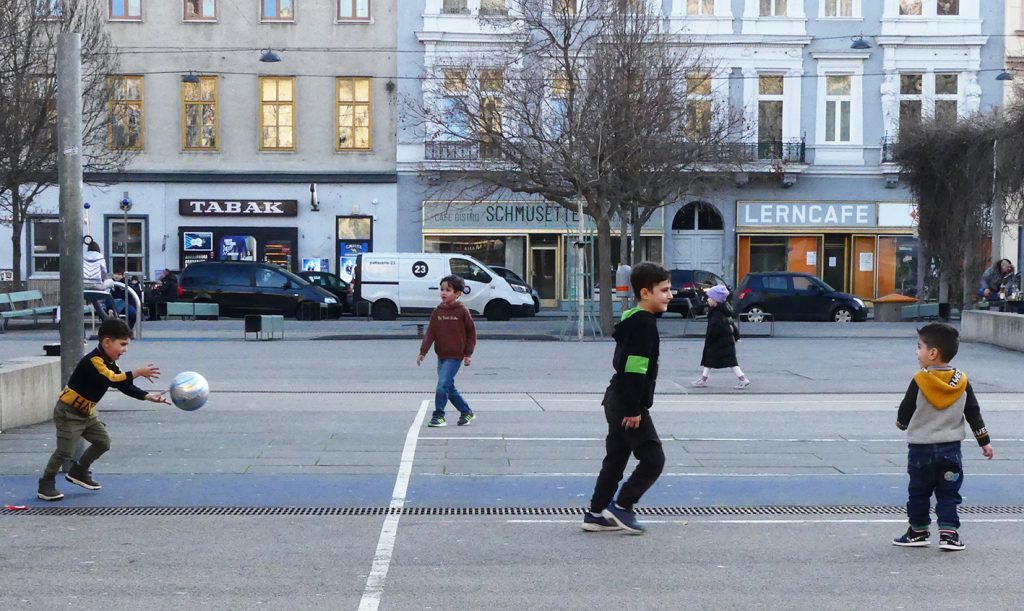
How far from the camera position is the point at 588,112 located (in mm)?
27094

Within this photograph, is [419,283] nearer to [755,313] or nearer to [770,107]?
[755,313]

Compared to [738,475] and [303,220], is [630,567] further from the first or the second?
[303,220]

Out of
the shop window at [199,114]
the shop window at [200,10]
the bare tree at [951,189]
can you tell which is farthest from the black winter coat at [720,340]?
the shop window at [200,10]

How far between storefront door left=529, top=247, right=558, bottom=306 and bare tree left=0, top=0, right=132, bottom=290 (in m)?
14.6

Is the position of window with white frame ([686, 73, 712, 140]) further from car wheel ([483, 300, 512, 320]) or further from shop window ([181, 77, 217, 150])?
shop window ([181, 77, 217, 150])

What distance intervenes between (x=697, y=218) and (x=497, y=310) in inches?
466

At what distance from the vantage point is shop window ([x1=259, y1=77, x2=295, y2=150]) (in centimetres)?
4241

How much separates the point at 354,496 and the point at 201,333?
62.8 ft

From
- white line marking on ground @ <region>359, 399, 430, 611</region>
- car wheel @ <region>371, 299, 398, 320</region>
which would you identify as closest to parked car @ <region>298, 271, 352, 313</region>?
car wheel @ <region>371, 299, 398, 320</region>

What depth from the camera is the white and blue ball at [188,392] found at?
8.52 metres

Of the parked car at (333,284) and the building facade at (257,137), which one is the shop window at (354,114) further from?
the parked car at (333,284)

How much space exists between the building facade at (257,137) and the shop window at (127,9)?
957 mm

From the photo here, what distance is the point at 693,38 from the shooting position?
40.7m

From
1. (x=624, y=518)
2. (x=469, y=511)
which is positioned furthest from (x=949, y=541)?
(x=469, y=511)
